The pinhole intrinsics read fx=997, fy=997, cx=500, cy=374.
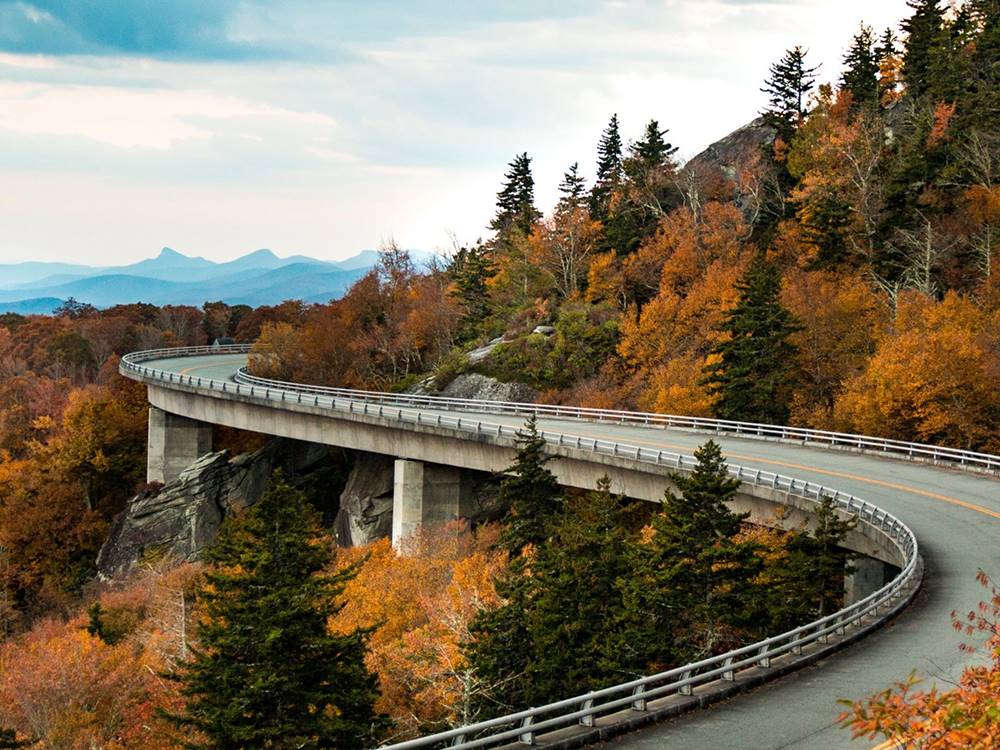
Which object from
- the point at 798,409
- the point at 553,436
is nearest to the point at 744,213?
the point at 798,409

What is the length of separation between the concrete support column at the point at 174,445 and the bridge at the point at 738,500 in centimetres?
12

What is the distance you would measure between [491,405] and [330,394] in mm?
16089

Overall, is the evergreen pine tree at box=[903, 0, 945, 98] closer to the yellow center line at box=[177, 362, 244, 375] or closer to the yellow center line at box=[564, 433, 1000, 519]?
the yellow center line at box=[564, 433, 1000, 519]

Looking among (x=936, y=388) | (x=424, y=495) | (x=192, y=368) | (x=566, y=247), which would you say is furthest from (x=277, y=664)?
(x=192, y=368)

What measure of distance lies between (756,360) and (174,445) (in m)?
47.0

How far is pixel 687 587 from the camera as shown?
82.0 ft

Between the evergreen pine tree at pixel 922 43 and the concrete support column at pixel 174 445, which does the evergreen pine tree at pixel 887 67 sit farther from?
the concrete support column at pixel 174 445

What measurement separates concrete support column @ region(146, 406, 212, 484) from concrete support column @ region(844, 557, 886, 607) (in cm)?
5797

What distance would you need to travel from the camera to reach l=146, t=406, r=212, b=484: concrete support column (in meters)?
78.2

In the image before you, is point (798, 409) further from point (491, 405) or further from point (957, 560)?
point (957, 560)

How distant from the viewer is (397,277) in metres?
93.3

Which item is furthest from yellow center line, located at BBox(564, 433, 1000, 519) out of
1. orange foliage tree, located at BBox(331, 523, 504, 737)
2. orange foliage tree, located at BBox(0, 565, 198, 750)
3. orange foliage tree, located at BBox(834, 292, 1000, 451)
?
orange foliage tree, located at BBox(0, 565, 198, 750)

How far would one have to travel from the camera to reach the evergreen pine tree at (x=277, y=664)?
19297 mm

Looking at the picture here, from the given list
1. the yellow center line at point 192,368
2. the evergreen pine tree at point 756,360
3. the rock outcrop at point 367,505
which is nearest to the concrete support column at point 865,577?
the evergreen pine tree at point 756,360
